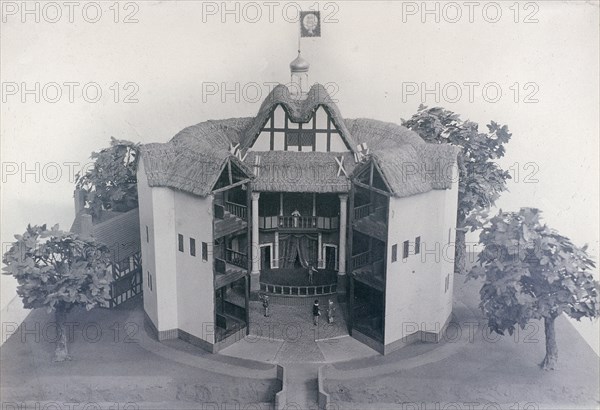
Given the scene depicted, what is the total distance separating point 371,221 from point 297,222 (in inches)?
293

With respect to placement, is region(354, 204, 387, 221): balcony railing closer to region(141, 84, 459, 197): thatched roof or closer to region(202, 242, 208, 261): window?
region(141, 84, 459, 197): thatched roof

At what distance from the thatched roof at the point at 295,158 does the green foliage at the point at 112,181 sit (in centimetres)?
595

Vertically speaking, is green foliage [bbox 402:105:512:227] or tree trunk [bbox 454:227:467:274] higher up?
green foliage [bbox 402:105:512:227]

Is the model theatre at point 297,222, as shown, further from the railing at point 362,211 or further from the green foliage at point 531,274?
the green foliage at point 531,274

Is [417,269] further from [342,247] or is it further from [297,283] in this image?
[297,283]

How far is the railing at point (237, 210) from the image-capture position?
141ft

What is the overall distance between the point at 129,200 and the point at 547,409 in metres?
28.5

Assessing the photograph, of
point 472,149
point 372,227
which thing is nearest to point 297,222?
point 372,227

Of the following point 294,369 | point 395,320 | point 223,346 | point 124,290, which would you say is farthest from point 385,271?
point 124,290

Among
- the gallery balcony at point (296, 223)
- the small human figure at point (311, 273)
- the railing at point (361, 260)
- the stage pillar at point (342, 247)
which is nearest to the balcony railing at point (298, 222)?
the gallery balcony at point (296, 223)

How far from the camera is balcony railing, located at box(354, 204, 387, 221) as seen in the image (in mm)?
41844

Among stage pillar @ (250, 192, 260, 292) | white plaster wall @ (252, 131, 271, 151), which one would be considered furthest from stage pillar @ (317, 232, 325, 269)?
white plaster wall @ (252, 131, 271, 151)

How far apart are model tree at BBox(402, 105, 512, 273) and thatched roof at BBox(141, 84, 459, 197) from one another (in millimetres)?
4036

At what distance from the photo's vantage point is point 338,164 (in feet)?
152
